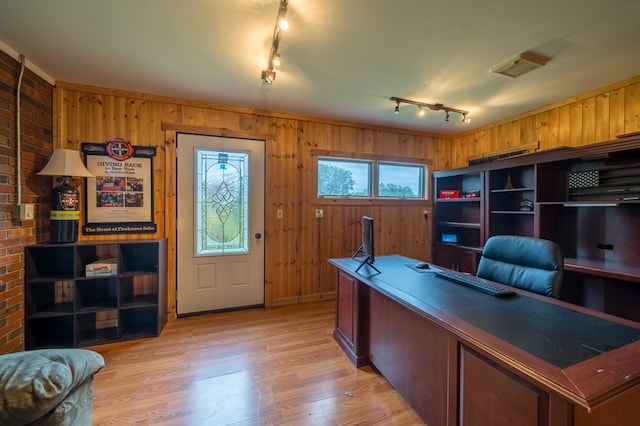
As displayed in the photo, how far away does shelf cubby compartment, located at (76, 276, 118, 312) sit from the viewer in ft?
8.39

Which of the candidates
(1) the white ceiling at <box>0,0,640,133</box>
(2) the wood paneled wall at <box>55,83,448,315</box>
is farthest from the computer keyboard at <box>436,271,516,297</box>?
(2) the wood paneled wall at <box>55,83,448,315</box>

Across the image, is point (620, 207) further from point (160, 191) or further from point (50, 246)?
point (50, 246)

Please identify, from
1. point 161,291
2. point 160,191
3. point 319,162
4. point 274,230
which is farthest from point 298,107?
point 161,291

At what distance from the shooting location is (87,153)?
2.81 m

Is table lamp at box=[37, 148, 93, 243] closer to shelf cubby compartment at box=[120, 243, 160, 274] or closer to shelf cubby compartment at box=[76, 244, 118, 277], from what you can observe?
shelf cubby compartment at box=[76, 244, 118, 277]

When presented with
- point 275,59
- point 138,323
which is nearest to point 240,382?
point 138,323

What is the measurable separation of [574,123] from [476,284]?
2.60m

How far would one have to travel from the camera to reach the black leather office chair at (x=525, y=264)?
1.71 metres

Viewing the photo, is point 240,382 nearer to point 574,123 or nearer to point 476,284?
point 476,284

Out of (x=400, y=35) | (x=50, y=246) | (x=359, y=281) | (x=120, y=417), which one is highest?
(x=400, y=35)

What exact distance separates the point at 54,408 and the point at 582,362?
1897 millimetres

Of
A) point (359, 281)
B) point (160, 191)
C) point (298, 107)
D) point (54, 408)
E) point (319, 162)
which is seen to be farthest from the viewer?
point (319, 162)

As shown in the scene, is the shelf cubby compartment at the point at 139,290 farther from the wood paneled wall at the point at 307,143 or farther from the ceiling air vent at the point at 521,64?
the ceiling air vent at the point at 521,64

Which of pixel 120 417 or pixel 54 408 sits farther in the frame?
pixel 120 417
